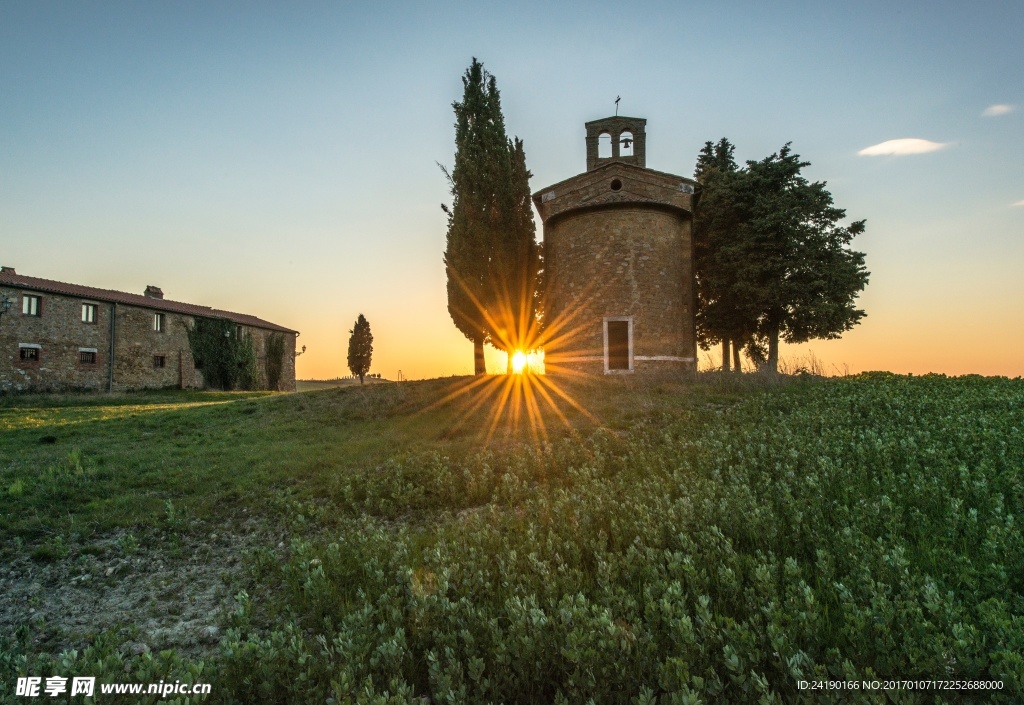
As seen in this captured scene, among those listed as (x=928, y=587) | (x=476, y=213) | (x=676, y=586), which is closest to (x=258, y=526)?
(x=676, y=586)

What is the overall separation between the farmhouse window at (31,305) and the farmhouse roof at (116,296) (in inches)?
26.7

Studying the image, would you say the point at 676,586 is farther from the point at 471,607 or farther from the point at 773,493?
the point at 773,493

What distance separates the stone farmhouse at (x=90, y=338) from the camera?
1313 inches

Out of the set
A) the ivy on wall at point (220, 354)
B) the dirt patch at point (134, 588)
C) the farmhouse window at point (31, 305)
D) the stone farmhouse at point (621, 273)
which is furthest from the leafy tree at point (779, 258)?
the farmhouse window at point (31, 305)

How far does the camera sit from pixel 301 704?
3066mm

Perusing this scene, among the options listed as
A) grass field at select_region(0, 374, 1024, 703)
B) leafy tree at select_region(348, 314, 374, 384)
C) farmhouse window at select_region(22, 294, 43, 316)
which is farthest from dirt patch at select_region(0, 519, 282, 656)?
leafy tree at select_region(348, 314, 374, 384)

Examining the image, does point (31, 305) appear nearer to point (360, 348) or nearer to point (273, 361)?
point (273, 361)

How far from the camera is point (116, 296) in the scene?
39.5 metres

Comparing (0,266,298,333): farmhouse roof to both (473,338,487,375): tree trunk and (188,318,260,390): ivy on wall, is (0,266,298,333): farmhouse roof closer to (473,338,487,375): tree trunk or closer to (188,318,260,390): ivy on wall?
(188,318,260,390): ivy on wall

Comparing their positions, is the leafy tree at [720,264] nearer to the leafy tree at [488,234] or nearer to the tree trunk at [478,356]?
the leafy tree at [488,234]

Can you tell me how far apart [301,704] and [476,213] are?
21.5 meters

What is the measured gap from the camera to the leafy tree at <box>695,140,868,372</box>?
23.5 meters

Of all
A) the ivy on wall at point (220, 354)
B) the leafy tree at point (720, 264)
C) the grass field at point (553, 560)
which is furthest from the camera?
the ivy on wall at point (220, 354)

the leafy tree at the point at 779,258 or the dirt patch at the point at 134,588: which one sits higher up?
the leafy tree at the point at 779,258
